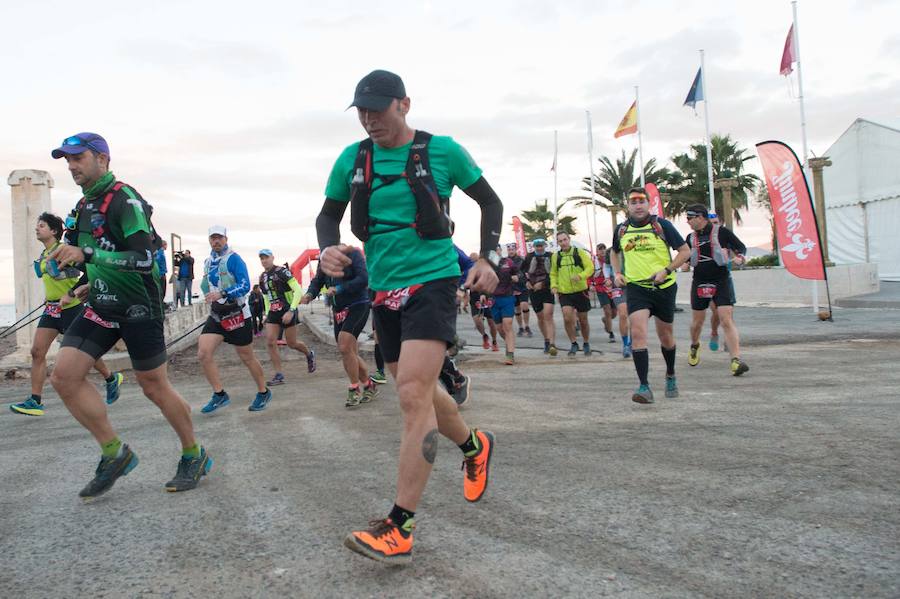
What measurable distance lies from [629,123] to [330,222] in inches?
1146

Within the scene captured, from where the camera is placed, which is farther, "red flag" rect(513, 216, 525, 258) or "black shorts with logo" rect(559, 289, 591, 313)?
"red flag" rect(513, 216, 525, 258)

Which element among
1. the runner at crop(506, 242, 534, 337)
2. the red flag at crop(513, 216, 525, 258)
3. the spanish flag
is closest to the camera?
the runner at crop(506, 242, 534, 337)

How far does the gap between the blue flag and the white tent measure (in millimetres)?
Result: 11209

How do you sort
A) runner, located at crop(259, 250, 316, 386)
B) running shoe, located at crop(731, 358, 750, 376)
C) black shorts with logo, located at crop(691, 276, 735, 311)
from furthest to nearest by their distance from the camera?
runner, located at crop(259, 250, 316, 386) → black shorts with logo, located at crop(691, 276, 735, 311) → running shoe, located at crop(731, 358, 750, 376)

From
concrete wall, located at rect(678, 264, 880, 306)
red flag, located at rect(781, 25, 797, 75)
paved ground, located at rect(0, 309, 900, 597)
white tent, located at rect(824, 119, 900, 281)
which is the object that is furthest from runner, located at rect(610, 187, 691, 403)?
white tent, located at rect(824, 119, 900, 281)

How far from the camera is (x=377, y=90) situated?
328 cm

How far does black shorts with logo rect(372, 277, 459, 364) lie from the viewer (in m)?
3.19

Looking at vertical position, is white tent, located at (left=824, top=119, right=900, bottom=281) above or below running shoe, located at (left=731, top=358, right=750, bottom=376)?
above

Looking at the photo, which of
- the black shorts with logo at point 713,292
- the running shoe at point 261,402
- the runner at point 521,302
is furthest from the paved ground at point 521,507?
the runner at point 521,302

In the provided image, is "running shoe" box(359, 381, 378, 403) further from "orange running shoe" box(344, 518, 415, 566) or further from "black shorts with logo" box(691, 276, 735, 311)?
"orange running shoe" box(344, 518, 415, 566)

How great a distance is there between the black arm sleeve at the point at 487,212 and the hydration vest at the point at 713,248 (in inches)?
246

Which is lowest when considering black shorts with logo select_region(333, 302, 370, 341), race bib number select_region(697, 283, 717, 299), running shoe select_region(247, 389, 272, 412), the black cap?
running shoe select_region(247, 389, 272, 412)

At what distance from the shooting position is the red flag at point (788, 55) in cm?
1944

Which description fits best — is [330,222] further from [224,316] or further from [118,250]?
[224,316]
